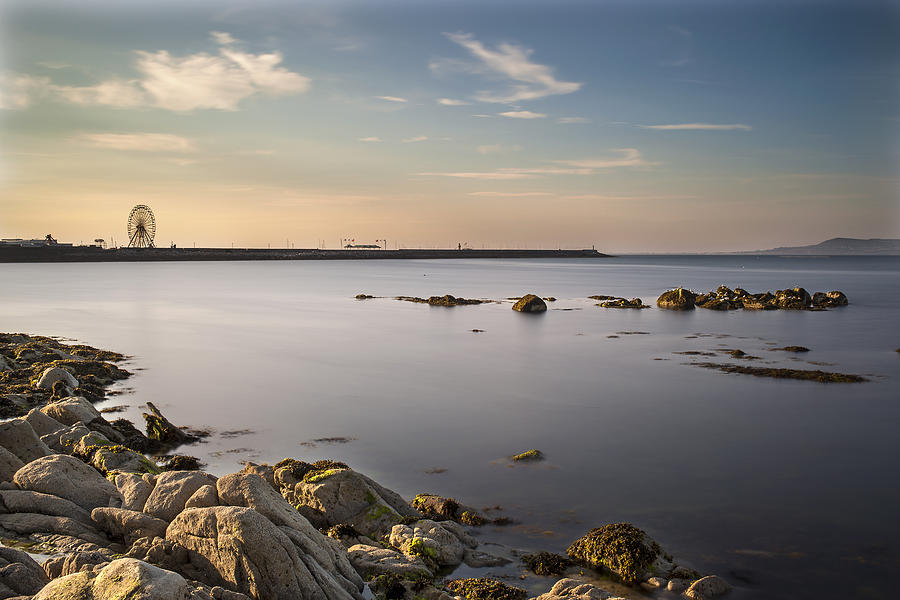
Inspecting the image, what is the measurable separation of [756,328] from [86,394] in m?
31.7

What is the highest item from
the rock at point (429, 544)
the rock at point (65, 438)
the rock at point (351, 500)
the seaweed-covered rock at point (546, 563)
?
the rock at point (65, 438)

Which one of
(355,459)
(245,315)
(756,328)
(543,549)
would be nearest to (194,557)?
(543,549)

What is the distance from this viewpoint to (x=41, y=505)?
8266 mm

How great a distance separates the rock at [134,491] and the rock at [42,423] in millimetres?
4112

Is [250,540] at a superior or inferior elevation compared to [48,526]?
superior

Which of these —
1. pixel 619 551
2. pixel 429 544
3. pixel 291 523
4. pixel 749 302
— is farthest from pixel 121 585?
pixel 749 302

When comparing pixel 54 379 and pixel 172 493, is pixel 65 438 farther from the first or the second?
pixel 54 379

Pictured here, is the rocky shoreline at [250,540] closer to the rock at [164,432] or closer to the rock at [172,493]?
the rock at [172,493]

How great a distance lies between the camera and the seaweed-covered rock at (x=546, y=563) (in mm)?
8461

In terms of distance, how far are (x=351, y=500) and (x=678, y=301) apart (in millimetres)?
39430

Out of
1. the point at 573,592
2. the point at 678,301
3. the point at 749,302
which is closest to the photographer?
the point at 573,592

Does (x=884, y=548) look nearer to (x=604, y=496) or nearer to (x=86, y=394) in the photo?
(x=604, y=496)

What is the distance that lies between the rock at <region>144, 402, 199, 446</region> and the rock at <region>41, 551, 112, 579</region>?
291 inches

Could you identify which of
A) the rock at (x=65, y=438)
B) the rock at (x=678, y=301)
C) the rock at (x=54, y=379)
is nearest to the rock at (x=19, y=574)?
the rock at (x=65, y=438)
